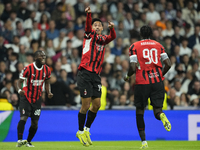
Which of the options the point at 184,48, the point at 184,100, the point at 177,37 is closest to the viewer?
the point at 184,100

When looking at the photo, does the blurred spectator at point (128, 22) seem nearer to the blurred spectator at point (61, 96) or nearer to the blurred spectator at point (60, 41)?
the blurred spectator at point (60, 41)

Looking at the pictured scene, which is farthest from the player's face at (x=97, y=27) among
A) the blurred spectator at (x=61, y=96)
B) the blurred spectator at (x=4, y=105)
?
the blurred spectator at (x=61, y=96)

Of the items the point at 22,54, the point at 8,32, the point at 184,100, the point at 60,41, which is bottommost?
the point at 184,100

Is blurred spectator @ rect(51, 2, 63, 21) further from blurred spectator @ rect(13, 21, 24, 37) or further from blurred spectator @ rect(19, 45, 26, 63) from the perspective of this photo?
blurred spectator @ rect(19, 45, 26, 63)

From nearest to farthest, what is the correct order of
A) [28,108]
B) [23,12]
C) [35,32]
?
[28,108]
[35,32]
[23,12]

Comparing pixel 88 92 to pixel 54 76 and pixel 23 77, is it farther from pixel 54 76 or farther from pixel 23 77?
pixel 54 76

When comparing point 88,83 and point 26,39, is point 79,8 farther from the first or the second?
point 88,83

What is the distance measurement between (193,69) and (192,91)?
1.19 metres

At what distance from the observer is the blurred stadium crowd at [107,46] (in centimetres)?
1219

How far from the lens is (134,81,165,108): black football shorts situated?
6.78 metres

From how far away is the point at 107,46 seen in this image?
13.8 metres

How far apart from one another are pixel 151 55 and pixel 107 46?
706cm

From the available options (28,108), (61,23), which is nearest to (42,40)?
(61,23)

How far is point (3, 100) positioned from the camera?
10.7 m
